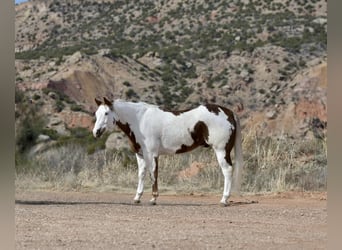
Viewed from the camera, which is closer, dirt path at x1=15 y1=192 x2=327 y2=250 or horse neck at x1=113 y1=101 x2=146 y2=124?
dirt path at x1=15 y1=192 x2=327 y2=250

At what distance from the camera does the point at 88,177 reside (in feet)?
48.1

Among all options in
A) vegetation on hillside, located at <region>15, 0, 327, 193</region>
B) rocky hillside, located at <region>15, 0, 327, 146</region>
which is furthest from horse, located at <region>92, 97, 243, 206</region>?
rocky hillside, located at <region>15, 0, 327, 146</region>

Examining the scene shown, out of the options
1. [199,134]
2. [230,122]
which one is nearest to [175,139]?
[199,134]

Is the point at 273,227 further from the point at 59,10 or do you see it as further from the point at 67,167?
the point at 59,10

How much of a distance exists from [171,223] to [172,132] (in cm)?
312

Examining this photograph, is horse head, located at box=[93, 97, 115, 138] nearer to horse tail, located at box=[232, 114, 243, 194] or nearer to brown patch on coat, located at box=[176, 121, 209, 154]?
brown patch on coat, located at box=[176, 121, 209, 154]

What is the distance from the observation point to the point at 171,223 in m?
7.60

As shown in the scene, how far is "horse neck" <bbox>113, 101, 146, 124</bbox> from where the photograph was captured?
1074cm

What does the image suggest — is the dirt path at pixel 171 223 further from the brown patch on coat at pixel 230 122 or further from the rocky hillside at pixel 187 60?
the rocky hillside at pixel 187 60

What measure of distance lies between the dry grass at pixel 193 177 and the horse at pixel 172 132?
2688 mm

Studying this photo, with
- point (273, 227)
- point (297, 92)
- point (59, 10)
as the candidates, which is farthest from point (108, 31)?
point (273, 227)

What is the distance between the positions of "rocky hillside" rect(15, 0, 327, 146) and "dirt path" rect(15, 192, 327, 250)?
2139cm

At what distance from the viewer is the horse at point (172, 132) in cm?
1040

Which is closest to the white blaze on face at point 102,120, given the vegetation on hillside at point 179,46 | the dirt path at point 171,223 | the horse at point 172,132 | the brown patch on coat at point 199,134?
the horse at point 172,132
